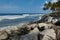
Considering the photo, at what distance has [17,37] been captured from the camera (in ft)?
26.0

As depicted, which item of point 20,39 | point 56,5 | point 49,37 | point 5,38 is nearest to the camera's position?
point 49,37

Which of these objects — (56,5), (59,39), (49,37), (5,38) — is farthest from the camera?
(56,5)

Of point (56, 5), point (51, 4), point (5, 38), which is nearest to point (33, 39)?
point (5, 38)

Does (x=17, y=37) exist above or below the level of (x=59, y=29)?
below

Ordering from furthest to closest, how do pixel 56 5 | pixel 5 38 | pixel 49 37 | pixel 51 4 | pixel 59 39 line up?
1. pixel 51 4
2. pixel 56 5
3. pixel 5 38
4. pixel 49 37
5. pixel 59 39

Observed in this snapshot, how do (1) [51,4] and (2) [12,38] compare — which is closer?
(2) [12,38]

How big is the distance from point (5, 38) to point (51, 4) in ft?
111

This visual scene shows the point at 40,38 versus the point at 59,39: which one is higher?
the point at 59,39

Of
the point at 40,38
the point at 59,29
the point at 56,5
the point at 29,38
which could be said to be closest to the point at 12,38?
the point at 29,38

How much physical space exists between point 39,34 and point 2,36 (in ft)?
6.99

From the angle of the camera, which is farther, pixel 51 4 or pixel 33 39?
pixel 51 4

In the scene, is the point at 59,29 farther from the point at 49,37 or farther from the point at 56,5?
the point at 56,5

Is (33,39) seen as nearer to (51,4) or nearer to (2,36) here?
(2,36)

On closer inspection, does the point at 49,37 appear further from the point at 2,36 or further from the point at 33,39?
the point at 2,36
